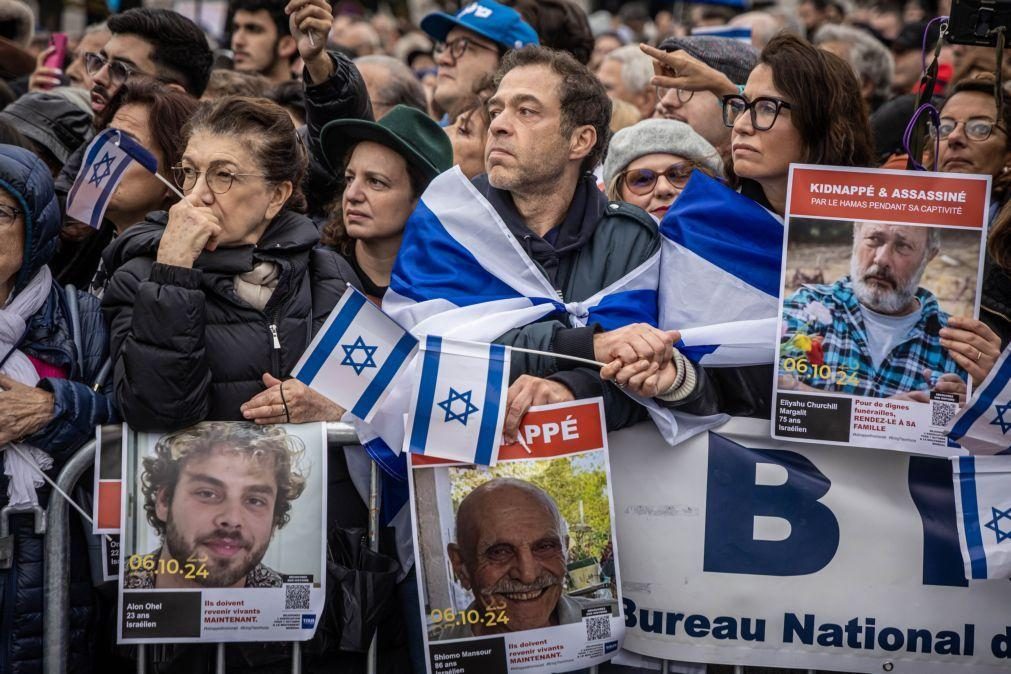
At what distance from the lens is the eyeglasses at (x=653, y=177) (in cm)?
504

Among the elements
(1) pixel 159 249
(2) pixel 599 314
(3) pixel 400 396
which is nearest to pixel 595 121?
(2) pixel 599 314

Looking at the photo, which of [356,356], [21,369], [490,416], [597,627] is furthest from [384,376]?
[21,369]

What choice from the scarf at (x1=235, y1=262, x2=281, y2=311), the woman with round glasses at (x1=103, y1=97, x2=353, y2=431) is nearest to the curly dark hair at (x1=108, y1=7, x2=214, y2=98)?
the woman with round glasses at (x1=103, y1=97, x2=353, y2=431)

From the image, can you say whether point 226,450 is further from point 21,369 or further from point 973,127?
point 973,127

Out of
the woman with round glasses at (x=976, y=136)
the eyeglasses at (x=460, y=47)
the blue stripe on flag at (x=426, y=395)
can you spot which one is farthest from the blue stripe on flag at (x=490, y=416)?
the eyeglasses at (x=460, y=47)

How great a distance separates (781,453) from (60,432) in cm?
220

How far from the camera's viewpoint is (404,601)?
13.1ft

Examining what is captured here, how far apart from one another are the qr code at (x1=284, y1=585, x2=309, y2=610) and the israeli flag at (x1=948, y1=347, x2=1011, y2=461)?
196cm

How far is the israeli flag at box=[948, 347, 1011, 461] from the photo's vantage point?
11.9 ft

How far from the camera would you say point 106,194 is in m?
4.28

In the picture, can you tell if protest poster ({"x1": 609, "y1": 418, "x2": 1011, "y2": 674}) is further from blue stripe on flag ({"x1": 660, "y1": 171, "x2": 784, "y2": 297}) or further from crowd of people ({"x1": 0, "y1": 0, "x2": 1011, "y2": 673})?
blue stripe on flag ({"x1": 660, "y1": 171, "x2": 784, "y2": 297})

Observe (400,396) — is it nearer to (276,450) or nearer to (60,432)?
(276,450)

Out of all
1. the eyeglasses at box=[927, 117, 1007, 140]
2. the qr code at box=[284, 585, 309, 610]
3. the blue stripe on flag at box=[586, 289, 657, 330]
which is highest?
the eyeglasses at box=[927, 117, 1007, 140]

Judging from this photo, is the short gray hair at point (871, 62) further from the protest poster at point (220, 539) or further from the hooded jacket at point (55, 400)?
the hooded jacket at point (55, 400)
